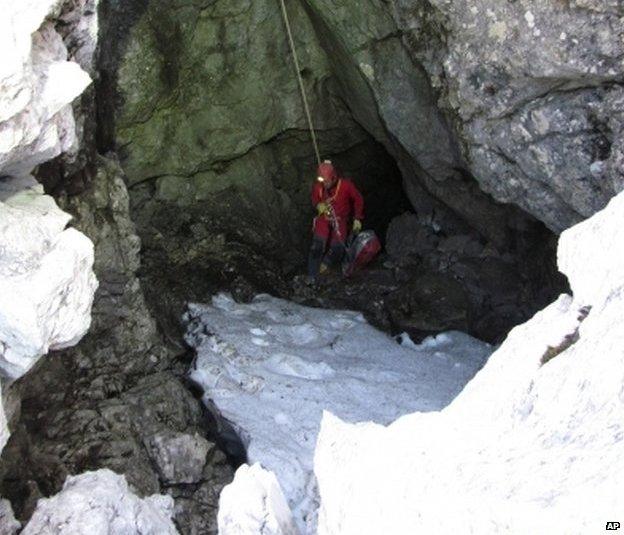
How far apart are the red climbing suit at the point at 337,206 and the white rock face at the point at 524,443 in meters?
6.39

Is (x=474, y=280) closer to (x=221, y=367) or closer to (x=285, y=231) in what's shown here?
(x=285, y=231)

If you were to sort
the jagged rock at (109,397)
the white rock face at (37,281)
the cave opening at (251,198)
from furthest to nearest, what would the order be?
the cave opening at (251,198), the jagged rock at (109,397), the white rock face at (37,281)

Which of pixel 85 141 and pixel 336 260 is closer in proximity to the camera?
pixel 85 141

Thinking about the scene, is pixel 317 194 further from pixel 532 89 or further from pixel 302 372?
pixel 532 89

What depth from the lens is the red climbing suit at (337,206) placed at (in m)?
11.4

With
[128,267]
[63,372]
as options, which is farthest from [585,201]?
[63,372]

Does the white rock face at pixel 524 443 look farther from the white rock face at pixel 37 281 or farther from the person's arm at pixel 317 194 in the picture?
the person's arm at pixel 317 194

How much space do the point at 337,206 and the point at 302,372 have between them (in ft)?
10.9

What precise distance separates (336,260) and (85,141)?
4.50 meters

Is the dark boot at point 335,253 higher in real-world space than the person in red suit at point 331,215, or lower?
lower

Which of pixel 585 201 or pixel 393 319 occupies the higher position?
pixel 585 201

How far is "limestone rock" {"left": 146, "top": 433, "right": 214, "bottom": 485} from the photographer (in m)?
7.70

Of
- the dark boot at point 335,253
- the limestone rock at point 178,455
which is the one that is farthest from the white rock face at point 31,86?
the dark boot at point 335,253

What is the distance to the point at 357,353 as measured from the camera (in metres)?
9.45
